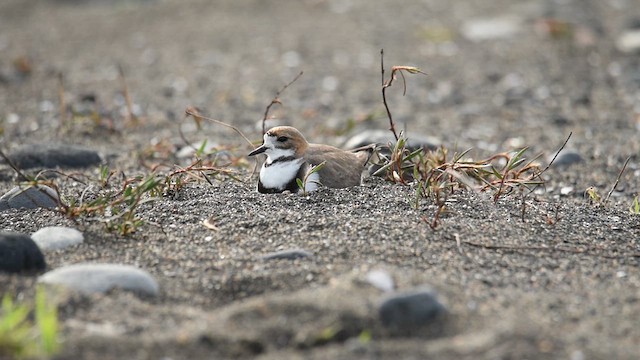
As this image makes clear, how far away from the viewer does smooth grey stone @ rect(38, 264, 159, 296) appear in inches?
130

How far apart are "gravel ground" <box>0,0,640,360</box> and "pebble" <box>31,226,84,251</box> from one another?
0.19 feet

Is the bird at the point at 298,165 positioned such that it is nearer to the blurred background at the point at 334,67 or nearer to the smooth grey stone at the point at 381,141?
the smooth grey stone at the point at 381,141

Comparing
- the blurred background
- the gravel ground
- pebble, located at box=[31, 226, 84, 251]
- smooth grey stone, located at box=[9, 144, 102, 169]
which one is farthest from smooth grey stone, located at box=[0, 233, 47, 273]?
the blurred background

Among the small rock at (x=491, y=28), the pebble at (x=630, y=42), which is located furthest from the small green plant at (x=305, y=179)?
the small rock at (x=491, y=28)

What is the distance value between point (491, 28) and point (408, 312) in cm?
742

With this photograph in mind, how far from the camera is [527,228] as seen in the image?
4051 mm

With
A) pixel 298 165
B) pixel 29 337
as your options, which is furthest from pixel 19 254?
pixel 298 165

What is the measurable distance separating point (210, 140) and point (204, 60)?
3128 mm

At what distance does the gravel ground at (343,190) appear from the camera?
3.04 m

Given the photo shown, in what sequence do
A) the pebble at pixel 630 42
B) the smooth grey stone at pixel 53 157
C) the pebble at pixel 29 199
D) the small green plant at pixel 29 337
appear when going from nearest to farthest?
the small green plant at pixel 29 337
the pebble at pixel 29 199
the smooth grey stone at pixel 53 157
the pebble at pixel 630 42

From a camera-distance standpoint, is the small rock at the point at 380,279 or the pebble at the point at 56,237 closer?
the small rock at the point at 380,279

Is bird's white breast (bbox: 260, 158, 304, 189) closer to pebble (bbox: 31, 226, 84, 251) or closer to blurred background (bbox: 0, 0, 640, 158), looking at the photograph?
pebble (bbox: 31, 226, 84, 251)

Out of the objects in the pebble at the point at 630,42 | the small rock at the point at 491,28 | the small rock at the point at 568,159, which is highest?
the small rock at the point at 568,159

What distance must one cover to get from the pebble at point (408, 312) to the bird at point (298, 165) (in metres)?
1.37
